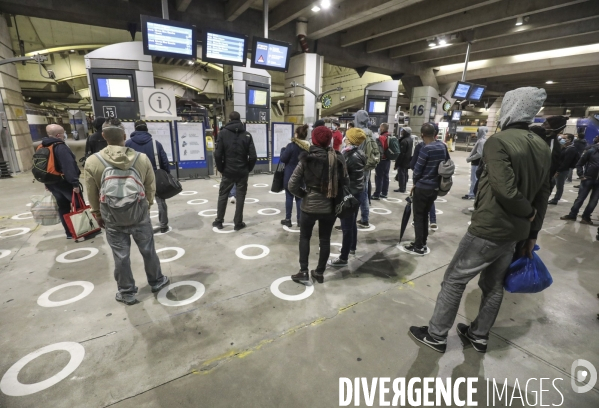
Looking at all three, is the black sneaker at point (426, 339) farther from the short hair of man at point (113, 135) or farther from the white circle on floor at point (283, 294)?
the short hair of man at point (113, 135)

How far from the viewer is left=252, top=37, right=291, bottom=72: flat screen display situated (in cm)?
775

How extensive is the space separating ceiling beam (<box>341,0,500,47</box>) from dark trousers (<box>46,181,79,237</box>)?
10059 millimetres

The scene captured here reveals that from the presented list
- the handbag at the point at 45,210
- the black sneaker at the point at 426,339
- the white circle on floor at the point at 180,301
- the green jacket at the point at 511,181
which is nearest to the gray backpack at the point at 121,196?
the white circle on floor at the point at 180,301

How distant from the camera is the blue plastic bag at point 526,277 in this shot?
183 centimetres

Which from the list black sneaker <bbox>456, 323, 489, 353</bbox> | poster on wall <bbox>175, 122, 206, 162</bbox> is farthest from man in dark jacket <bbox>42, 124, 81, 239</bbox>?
poster on wall <bbox>175, 122, 206, 162</bbox>

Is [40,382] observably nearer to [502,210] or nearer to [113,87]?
[502,210]

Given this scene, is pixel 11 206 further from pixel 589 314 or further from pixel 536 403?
pixel 589 314

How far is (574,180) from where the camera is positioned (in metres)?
9.72

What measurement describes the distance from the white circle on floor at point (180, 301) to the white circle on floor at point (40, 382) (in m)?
0.67

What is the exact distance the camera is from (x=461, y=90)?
1261cm

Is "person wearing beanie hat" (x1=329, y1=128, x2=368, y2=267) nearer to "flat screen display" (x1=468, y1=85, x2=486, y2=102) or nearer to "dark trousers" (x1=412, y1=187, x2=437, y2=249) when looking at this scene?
"dark trousers" (x1=412, y1=187, x2=437, y2=249)

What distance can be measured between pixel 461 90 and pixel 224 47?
10876 millimetres

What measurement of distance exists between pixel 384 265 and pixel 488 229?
5.55 ft

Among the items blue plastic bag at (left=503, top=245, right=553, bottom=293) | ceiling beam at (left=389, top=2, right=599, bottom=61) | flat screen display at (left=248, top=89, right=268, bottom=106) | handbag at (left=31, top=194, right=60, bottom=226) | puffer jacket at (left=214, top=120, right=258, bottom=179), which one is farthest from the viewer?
flat screen display at (left=248, top=89, right=268, bottom=106)
